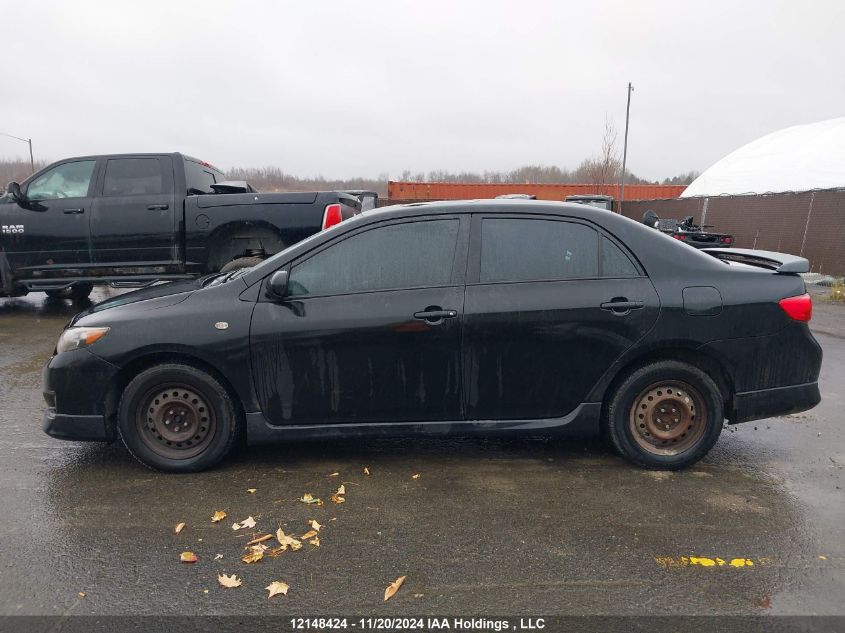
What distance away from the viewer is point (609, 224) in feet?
12.6

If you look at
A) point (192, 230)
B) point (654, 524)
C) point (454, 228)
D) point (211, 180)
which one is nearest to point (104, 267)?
point (192, 230)

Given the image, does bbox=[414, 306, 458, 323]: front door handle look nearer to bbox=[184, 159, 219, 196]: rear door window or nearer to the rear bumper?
the rear bumper

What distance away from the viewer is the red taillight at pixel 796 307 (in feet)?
12.3

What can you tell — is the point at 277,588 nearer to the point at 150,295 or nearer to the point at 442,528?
the point at 442,528

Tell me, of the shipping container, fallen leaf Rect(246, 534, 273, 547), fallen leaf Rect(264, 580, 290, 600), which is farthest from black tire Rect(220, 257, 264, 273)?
the shipping container

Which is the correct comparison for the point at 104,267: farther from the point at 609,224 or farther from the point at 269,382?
the point at 609,224

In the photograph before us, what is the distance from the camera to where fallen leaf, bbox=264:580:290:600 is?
2588mm

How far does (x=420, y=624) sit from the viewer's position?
2406 millimetres

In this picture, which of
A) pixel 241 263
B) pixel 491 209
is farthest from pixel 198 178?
pixel 491 209

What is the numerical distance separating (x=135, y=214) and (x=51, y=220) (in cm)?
127

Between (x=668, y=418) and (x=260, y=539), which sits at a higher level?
(x=668, y=418)

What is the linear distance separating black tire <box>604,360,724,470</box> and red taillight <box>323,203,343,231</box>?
4.63 metres

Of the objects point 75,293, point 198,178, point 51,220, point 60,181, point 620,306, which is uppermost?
point 198,178

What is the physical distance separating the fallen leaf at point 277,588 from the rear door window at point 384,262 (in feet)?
5.62
